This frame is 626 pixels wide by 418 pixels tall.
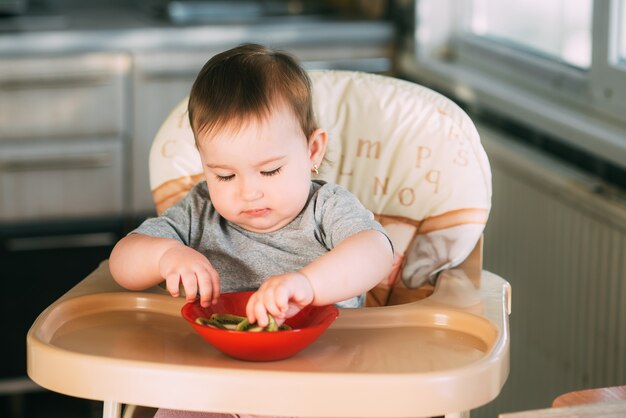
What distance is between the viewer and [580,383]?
1929 mm

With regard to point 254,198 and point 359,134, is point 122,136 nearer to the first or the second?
point 359,134

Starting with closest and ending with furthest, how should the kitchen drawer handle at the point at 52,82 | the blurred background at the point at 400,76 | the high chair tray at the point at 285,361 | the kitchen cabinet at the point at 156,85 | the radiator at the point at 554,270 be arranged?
the high chair tray at the point at 285,361 → the radiator at the point at 554,270 → the blurred background at the point at 400,76 → the kitchen drawer handle at the point at 52,82 → the kitchen cabinet at the point at 156,85

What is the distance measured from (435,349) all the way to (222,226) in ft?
1.18

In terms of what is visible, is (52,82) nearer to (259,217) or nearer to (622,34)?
(622,34)

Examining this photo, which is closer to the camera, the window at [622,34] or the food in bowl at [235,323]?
the food in bowl at [235,323]

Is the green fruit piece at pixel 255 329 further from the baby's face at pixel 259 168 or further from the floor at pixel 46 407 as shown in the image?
the floor at pixel 46 407

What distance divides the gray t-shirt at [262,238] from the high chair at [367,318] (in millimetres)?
85

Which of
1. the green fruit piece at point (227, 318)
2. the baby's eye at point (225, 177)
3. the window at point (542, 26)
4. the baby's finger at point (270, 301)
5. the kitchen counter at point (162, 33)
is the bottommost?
the green fruit piece at point (227, 318)

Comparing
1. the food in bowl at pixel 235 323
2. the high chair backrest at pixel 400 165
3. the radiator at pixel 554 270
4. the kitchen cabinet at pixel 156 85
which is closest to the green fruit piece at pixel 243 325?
the food in bowl at pixel 235 323

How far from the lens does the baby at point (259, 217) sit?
1177mm

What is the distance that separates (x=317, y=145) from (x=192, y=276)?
26 centimetres

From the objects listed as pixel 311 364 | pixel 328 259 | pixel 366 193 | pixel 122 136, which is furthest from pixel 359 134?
pixel 122 136

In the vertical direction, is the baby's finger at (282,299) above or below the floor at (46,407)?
above

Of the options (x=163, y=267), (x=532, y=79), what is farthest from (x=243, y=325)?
(x=532, y=79)
